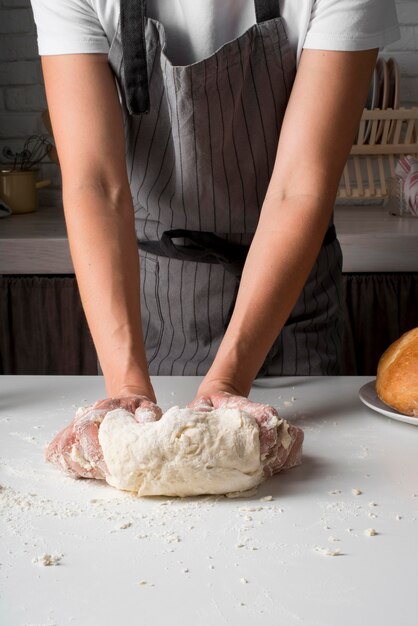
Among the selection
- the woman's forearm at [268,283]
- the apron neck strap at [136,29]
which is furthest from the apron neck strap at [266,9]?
the woman's forearm at [268,283]

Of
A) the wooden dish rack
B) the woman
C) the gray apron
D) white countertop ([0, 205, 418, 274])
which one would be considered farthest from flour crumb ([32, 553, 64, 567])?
the wooden dish rack

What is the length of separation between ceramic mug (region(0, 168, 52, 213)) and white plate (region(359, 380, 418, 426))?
1.64 m

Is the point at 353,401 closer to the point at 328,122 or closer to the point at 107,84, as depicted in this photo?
the point at 328,122

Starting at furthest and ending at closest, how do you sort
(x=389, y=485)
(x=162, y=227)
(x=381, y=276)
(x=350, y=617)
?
(x=381, y=276) → (x=162, y=227) → (x=389, y=485) → (x=350, y=617)

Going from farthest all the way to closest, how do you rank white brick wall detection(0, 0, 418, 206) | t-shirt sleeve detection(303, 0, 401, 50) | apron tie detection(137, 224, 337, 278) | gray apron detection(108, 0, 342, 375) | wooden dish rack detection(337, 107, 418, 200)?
1. white brick wall detection(0, 0, 418, 206)
2. wooden dish rack detection(337, 107, 418, 200)
3. apron tie detection(137, 224, 337, 278)
4. gray apron detection(108, 0, 342, 375)
5. t-shirt sleeve detection(303, 0, 401, 50)

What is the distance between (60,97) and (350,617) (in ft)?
2.63

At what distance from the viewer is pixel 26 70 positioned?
8.59 ft

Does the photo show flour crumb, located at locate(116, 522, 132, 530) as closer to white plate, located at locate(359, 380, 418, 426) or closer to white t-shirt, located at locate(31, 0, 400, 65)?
white plate, located at locate(359, 380, 418, 426)

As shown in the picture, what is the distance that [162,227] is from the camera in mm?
1354

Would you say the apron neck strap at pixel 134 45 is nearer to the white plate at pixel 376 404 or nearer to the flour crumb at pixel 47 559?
the white plate at pixel 376 404

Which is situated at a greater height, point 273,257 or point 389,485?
point 273,257

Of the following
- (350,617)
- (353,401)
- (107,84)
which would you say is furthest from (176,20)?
(350,617)

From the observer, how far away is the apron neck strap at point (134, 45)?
1.19 metres

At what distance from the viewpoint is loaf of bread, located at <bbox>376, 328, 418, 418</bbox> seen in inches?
37.5
